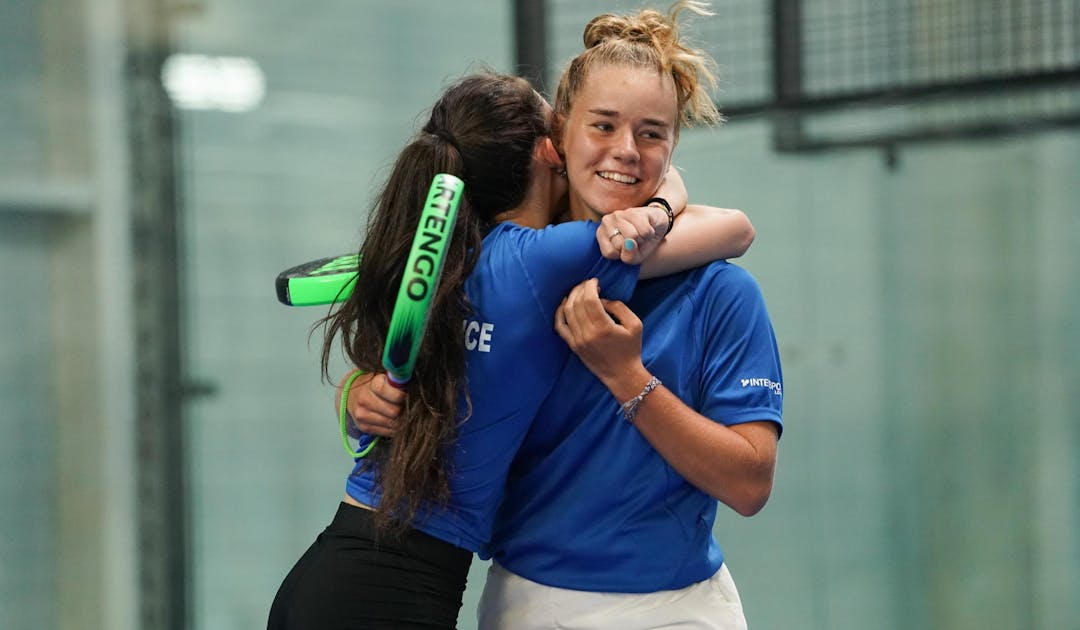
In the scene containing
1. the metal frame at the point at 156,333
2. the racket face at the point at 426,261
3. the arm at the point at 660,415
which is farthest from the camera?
the metal frame at the point at 156,333

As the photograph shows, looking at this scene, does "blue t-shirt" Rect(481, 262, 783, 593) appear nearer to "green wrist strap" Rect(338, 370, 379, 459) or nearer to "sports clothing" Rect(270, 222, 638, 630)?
"sports clothing" Rect(270, 222, 638, 630)

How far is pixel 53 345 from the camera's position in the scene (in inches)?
107

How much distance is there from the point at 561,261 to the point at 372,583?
37cm

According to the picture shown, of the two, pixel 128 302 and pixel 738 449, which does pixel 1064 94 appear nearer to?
pixel 738 449

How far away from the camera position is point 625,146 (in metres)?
1.32

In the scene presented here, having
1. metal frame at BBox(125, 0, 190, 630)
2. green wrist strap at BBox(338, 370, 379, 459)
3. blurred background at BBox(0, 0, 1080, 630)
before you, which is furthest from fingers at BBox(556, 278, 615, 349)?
metal frame at BBox(125, 0, 190, 630)

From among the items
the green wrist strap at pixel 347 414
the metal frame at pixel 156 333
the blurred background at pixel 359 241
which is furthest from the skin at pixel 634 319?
the metal frame at pixel 156 333

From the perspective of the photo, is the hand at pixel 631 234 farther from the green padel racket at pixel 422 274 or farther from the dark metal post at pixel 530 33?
the dark metal post at pixel 530 33

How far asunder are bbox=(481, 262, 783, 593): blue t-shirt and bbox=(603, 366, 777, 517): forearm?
39 millimetres

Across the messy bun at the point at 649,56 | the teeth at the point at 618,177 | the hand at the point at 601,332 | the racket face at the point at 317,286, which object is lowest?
the hand at the point at 601,332

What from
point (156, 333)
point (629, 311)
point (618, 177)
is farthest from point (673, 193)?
point (156, 333)

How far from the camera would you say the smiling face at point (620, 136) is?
133 cm

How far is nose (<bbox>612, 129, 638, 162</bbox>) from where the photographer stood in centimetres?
132

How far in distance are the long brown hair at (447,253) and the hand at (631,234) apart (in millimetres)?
135
